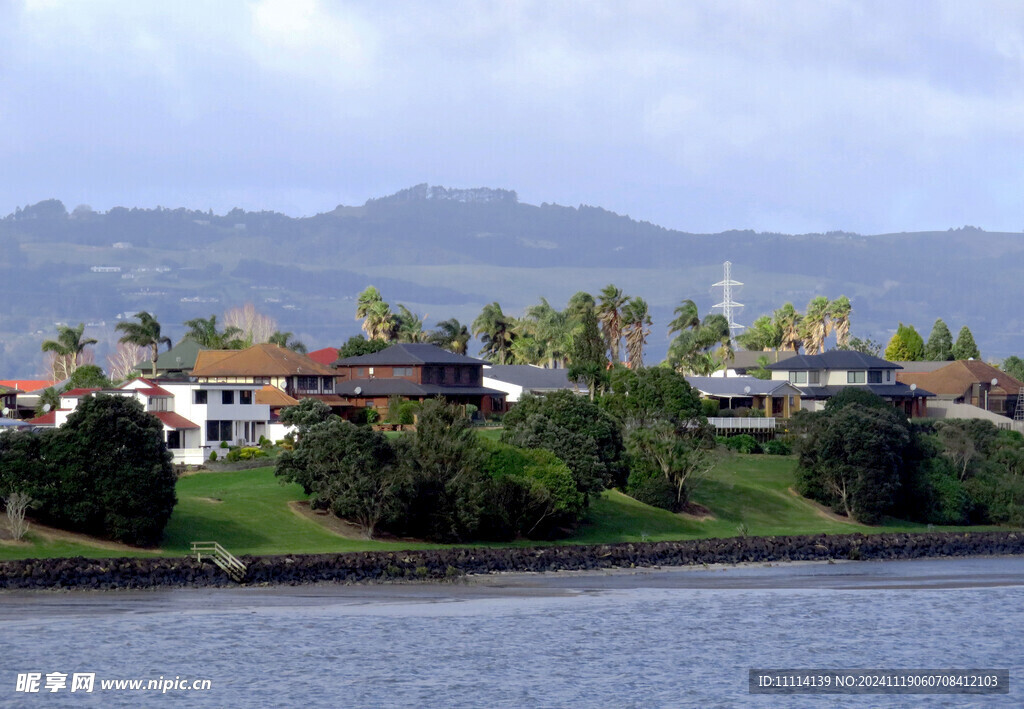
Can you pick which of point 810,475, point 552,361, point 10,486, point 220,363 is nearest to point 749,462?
point 810,475

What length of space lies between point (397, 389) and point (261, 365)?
10806 millimetres

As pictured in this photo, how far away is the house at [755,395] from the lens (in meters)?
116

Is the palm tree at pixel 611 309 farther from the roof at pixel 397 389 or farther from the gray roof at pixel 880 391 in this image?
the roof at pixel 397 389

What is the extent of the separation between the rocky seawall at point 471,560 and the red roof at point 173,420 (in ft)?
75.3

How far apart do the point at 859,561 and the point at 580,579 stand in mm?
19920

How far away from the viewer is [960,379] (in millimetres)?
141875

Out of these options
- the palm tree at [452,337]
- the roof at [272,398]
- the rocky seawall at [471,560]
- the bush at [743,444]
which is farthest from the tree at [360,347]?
the rocky seawall at [471,560]

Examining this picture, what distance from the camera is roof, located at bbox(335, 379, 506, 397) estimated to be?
104 metres

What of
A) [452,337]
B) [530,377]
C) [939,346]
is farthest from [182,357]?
[939,346]

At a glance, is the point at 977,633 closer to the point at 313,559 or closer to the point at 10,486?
the point at 313,559

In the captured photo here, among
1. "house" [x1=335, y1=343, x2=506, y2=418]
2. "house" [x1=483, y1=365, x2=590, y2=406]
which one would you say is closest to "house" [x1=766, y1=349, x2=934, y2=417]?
"house" [x1=483, y1=365, x2=590, y2=406]

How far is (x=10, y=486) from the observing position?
180 ft

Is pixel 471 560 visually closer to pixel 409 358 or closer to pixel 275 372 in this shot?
pixel 275 372

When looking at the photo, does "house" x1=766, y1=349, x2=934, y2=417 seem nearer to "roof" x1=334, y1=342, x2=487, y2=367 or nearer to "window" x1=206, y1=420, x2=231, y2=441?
"roof" x1=334, y1=342, x2=487, y2=367
